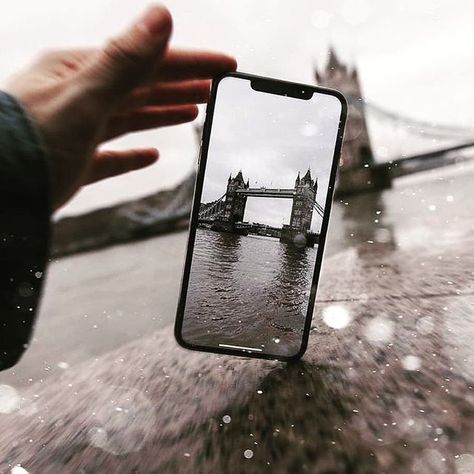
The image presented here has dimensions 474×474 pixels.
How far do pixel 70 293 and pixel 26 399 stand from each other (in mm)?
510

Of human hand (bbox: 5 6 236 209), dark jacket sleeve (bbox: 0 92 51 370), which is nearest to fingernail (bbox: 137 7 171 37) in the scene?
human hand (bbox: 5 6 236 209)

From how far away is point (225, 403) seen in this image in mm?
300

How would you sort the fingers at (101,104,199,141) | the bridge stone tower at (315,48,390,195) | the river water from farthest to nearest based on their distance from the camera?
the bridge stone tower at (315,48,390,195) → the fingers at (101,104,199,141) → the river water

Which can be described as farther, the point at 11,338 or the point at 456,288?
the point at 456,288

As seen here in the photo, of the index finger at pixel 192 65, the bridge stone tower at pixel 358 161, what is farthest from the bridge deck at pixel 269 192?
the bridge stone tower at pixel 358 161

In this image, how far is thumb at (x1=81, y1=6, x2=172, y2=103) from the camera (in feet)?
1.05

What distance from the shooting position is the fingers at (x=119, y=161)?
437mm

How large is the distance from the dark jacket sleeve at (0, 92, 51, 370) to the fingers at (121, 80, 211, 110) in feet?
0.52

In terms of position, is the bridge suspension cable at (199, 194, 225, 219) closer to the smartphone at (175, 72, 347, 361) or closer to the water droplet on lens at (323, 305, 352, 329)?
the smartphone at (175, 72, 347, 361)

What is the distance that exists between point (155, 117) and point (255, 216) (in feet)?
0.57

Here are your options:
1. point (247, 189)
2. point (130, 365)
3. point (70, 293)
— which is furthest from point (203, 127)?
point (70, 293)

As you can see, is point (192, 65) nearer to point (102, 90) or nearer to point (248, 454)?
point (102, 90)

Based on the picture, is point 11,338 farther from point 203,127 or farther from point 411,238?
point 411,238

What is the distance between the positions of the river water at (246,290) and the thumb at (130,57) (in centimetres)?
13
